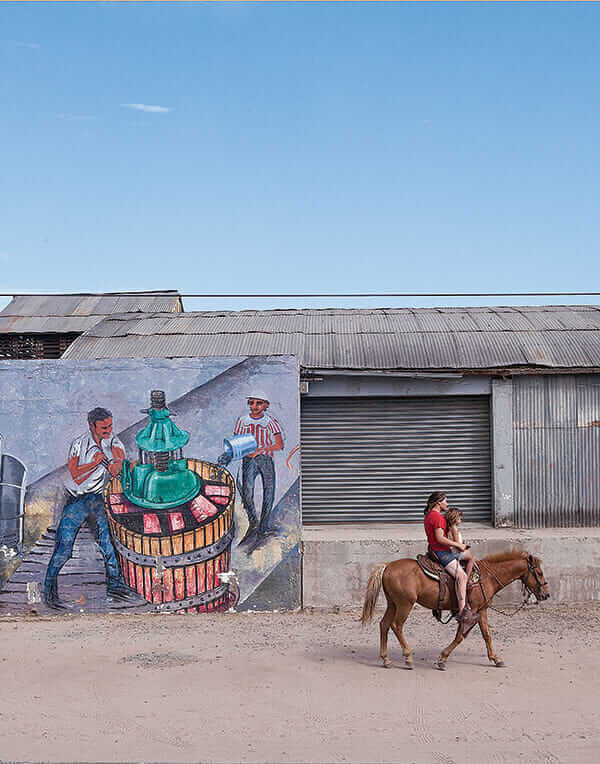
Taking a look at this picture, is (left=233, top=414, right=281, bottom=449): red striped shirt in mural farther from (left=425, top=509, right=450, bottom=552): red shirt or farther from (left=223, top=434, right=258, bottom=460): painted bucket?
(left=425, top=509, right=450, bottom=552): red shirt

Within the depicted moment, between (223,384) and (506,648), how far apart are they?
5.44 m

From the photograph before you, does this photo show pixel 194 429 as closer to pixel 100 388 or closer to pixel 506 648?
pixel 100 388

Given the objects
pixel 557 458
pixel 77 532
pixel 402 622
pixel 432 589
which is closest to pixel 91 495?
pixel 77 532

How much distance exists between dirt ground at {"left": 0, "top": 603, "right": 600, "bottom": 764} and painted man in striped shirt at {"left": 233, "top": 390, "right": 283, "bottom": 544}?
1329mm

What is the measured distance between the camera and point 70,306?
79.2ft

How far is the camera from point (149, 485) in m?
12.2

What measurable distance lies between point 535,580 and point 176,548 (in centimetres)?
523

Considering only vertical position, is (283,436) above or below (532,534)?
above

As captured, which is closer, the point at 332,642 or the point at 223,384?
the point at 332,642

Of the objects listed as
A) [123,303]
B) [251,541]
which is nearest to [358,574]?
[251,541]

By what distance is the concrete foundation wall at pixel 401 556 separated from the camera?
486 inches

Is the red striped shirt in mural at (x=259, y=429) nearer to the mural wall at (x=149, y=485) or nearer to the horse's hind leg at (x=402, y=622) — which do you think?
the mural wall at (x=149, y=485)

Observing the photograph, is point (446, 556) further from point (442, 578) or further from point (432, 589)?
point (432, 589)

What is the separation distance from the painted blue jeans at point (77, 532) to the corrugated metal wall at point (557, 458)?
656 cm
